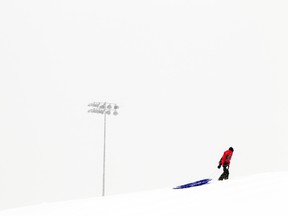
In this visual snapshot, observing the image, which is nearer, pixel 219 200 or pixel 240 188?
pixel 219 200

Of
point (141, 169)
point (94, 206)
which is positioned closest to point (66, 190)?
point (141, 169)

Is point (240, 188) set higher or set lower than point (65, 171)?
lower

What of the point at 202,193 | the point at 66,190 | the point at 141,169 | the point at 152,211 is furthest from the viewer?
the point at 141,169

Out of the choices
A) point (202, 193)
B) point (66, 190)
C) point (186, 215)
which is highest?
point (66, 190)

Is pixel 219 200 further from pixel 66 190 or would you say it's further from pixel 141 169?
pixel 141 169

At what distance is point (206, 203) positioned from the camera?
55.6ft

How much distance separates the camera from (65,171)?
558 ft

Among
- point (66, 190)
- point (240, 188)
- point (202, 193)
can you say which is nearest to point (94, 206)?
point (202, 193)

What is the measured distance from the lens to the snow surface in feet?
50.0

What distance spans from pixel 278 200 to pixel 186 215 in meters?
2.41

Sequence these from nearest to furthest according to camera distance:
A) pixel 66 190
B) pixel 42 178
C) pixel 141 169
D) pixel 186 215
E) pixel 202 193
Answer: pixel 186 215
pixel 202 193
pixel 66 190
pixel 42 178
pixel 141 169

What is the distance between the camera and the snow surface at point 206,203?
1523 centimetres

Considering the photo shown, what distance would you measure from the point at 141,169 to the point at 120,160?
19.6 m

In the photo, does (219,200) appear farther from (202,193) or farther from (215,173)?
(215,173)
